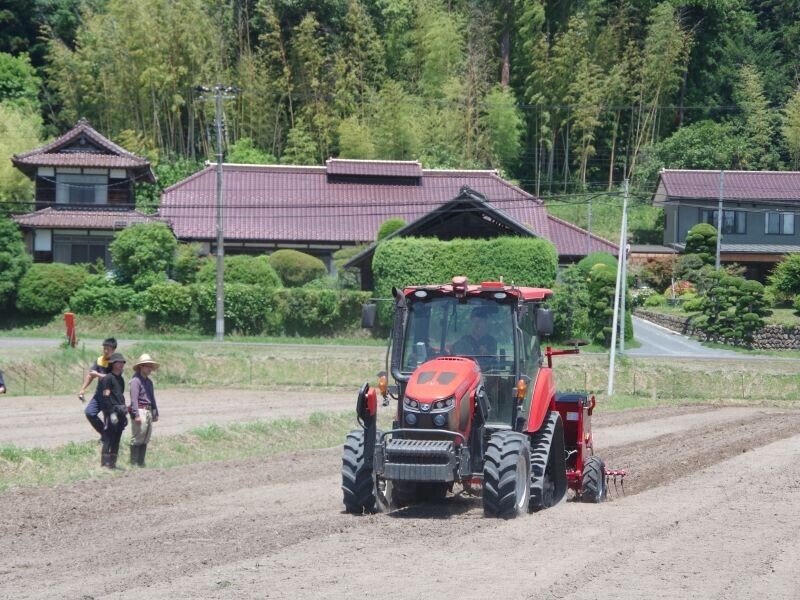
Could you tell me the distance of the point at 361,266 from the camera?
4438 cm

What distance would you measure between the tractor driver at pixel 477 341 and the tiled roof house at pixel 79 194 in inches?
1468

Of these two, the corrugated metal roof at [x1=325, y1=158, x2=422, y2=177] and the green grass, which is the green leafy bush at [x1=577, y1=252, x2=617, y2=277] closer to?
the corrugated metal roof at [x1=325, y1=158, x2=422, y2=177]

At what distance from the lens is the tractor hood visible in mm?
10578

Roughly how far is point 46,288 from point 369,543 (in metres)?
35.0

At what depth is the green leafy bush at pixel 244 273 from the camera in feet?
140

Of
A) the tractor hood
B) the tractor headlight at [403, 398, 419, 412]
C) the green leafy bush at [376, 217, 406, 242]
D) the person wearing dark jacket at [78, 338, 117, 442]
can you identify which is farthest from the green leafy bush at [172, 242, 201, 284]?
the tractor headlight at [403, 398, 419, 412]

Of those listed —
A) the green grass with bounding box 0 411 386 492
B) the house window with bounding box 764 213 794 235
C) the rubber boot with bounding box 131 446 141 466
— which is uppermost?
the house window with bounding box 764 213 794 235

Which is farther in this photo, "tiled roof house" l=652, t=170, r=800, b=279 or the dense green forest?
the dense green forest

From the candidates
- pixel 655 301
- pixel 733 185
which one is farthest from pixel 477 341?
pixel 733 185

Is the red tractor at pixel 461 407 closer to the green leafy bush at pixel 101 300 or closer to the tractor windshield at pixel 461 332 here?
the tractor windshield at pixel 461 332

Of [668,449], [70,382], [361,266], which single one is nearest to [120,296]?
[361,266]

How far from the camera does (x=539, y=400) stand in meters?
11.7

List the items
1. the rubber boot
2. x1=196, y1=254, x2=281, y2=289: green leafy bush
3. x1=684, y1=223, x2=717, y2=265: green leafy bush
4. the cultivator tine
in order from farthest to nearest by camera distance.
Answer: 1. x1=684, y1=223, x2=717, y2=265: green leafy bush
2. x1=196, y1=254, x2=281, y2=289: green leafy bush
3. the rubber boot
4. the cultivator tine

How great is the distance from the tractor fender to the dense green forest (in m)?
43.9
